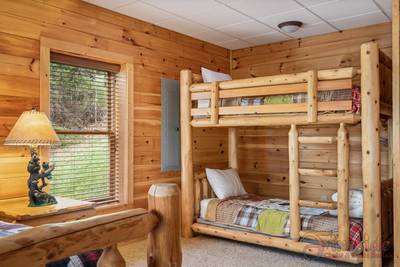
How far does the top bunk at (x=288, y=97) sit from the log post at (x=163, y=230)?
206cm

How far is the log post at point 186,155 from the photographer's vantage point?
12.9ft

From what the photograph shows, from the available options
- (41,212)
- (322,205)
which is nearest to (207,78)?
(322,205)

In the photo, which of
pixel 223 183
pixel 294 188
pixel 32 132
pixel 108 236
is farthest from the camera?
pixel 223 183

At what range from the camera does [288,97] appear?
10.8 ft

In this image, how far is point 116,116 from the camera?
12.2 feet

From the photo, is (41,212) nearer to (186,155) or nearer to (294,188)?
(186,155)

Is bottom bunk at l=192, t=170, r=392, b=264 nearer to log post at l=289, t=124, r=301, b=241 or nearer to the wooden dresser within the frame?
log post at l=289, t=124, r=301, b=241

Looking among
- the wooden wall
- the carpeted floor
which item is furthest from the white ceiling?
the carpeted floor

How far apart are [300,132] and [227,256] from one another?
200 cm

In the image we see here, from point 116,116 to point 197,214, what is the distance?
53.6 inches

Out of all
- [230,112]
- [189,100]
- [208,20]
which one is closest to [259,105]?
[230,112]

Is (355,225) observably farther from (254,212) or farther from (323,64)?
(323,64)

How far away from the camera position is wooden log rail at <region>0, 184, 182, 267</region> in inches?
34.4

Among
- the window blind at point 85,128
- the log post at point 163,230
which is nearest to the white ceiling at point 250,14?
the window blind at point 85,128
